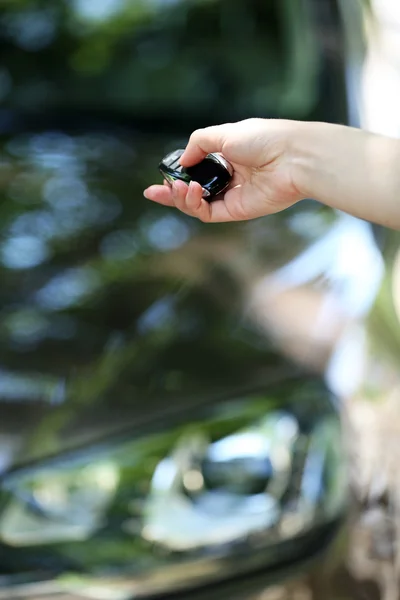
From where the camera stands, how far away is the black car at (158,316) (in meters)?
0.87

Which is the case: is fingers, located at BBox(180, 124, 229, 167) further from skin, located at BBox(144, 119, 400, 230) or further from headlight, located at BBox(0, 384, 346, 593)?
headlight, located at BBox(0, 384, 346, 593)

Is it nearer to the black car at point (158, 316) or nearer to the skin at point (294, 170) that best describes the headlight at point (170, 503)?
the black car at point (158, 316)

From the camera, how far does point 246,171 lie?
2.65 ft

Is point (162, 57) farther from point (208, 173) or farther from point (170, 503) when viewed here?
point (170, 503)

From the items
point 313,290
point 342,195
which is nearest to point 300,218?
point 313,290

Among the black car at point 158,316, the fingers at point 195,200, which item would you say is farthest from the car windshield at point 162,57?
the fingers at point 195,200

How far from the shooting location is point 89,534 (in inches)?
34.0

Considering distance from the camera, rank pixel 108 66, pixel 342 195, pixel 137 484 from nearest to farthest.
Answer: pixel 342 195, pixel 137 484, pixel 108 66

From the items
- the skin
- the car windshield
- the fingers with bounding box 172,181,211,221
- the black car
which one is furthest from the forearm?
the car windshield

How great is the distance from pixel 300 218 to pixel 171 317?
0.36 m

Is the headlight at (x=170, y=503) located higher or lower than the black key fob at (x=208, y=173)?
lower

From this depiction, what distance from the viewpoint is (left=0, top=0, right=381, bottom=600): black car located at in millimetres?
868

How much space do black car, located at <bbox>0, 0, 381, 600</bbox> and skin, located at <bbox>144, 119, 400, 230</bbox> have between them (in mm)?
283

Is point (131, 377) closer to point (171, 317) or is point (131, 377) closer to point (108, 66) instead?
point (171, 317)
